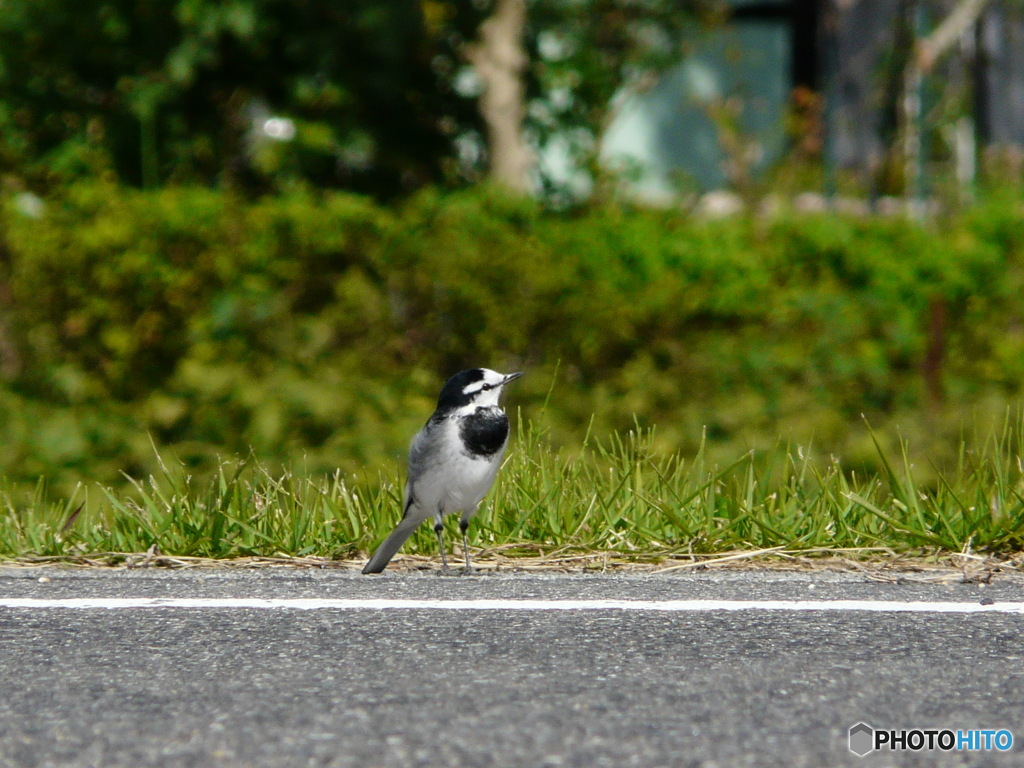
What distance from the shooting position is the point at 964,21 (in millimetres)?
12539

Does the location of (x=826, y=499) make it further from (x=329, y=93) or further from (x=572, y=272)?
(x=329, y=93)

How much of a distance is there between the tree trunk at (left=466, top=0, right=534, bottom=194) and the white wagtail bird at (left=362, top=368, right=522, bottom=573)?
6192 millimetres

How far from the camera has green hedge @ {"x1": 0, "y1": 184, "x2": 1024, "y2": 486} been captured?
785cm

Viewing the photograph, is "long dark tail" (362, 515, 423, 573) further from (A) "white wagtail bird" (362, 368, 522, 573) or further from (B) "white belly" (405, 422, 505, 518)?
(B) "white belly" (405, 422, 505, 518)

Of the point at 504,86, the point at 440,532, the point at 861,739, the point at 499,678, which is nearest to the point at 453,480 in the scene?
the point at 440,532

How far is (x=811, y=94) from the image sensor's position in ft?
45.6

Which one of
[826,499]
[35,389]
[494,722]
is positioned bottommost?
[494,722]

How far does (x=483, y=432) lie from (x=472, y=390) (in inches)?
6.5

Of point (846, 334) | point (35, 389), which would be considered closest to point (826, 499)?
point (846, 334)

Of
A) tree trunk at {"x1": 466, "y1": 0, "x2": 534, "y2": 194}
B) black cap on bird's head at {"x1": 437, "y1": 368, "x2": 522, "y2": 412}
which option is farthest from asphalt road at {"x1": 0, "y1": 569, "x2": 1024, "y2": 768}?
tree trunk at {"x1": 466, "y1": 0, "x2": 534, "y2": 194}

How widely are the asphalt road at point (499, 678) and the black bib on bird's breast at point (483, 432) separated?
40 cm

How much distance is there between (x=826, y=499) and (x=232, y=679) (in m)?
2.39

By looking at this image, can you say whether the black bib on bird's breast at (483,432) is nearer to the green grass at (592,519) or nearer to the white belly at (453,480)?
the white belly at (453,480)

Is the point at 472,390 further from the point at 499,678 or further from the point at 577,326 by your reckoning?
the point at 577,326
